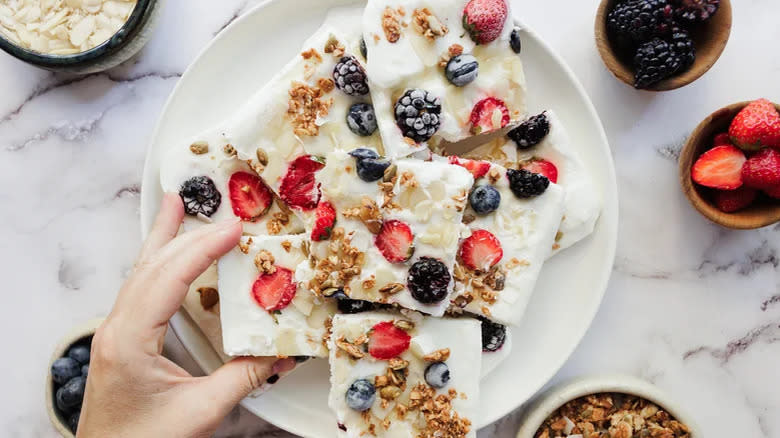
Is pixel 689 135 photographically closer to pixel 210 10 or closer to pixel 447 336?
pixel 447 336

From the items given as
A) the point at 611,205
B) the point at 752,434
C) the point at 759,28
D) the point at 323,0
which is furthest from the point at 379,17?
the point at 752,434

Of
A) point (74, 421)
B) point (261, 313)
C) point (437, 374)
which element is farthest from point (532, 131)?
point (74, 421)

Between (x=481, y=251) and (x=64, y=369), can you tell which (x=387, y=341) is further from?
(x=64, y=369)

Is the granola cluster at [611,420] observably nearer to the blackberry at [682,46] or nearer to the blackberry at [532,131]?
the blackberry at [532,131]

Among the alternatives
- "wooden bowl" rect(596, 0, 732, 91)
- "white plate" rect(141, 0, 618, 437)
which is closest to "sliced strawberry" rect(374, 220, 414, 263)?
"white plate" rect(141, 0, 618, 437)

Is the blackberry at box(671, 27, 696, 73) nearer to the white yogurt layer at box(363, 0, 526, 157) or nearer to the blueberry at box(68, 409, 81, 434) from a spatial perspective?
the white yogurt layer at box(363, 0, 526, 157)

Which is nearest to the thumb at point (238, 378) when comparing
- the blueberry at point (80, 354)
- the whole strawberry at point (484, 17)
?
the blueberry at point (80, 354)

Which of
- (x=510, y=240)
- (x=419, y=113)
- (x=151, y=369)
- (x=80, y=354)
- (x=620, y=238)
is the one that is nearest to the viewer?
(x=151, y=369)

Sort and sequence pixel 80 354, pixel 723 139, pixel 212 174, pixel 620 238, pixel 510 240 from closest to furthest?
pixel 510 240
pixel 212 174
pixel 723 139
pixel 80 354
pixel 620 238
